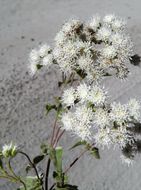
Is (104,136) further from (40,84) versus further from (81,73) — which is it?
(40,84)

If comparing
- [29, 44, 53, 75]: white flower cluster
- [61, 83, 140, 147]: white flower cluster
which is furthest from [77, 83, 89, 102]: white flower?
[29, 44, 53, 75]: white flower cluster

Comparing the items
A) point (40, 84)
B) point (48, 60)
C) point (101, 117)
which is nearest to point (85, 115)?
point (101, 117)

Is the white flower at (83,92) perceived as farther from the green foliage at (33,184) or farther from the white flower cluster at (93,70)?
the green foliage at (33,184)

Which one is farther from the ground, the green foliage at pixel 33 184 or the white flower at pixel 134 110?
the white flower at pixel 134 110

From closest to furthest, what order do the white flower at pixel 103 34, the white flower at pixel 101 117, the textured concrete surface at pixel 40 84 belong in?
1. the white flower at pixel 101 117
2. the white flower at pixel 103 34
3. the textured concrete surface at pixel 40 84

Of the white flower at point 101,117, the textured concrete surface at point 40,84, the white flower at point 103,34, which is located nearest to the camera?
the white flower at point 101,117

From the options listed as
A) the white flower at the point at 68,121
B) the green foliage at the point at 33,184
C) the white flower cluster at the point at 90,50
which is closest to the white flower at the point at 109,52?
the white flower cluster at the point at 90,50

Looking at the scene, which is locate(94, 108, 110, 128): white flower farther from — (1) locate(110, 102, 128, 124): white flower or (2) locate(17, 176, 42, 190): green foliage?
(2) locate(17, 176, 42, 190): green foliage

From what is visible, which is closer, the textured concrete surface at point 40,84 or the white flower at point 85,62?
the white flower at point 85,62
